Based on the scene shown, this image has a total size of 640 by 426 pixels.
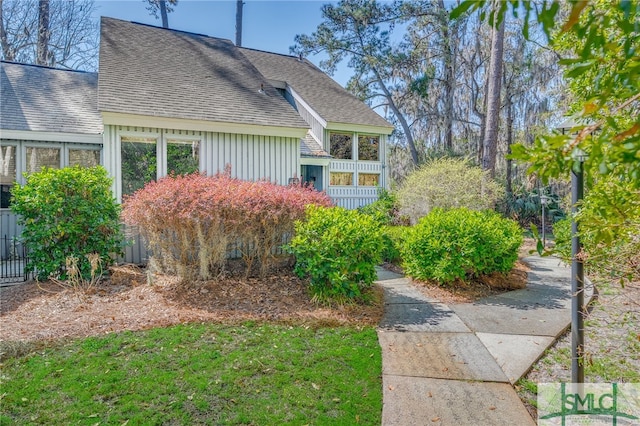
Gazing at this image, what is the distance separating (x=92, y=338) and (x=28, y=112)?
8209 millimetres

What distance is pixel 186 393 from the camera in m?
3.14

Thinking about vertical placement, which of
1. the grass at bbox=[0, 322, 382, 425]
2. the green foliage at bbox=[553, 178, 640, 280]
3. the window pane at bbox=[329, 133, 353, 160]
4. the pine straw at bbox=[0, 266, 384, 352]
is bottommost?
the grass at bbox=[0, 322, 382, 425]

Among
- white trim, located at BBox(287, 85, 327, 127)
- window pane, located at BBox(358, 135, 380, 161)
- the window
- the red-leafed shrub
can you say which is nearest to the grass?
the red-leafed shrub

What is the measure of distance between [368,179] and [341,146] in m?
1.96

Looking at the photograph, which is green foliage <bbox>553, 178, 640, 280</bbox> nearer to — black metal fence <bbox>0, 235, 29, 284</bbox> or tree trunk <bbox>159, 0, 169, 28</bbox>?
black metal fence <bbox>0, 235, 29, 284</bbox>

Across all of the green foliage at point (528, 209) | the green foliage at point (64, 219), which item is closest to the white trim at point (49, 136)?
the green foliage at point (64, 219)

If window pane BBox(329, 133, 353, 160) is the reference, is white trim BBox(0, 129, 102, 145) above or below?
below

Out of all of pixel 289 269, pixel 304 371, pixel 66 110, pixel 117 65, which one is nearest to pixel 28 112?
pixel 66 110

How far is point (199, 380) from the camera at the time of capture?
3314mm

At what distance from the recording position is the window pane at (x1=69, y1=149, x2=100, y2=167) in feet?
31.4

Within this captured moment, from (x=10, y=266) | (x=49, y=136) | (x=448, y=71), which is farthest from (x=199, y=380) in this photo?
(x=448, y=71)

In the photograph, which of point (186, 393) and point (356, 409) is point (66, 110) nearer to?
point (186, 393)

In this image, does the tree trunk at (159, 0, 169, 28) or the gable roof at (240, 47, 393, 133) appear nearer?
the gable roof at (240, 47, 393, 133)

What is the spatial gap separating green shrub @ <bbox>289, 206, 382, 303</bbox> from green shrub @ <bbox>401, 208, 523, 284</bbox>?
138cm
